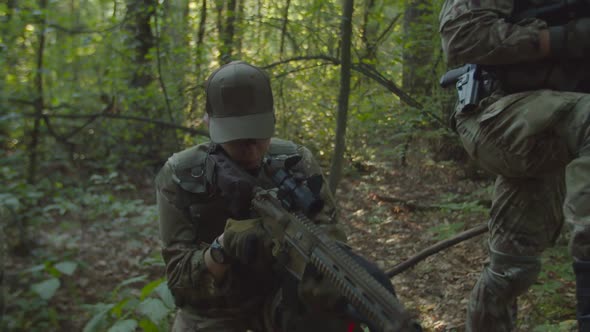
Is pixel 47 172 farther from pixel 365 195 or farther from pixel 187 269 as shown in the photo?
pixel 187 269

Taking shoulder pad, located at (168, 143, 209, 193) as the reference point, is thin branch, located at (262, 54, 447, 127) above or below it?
above

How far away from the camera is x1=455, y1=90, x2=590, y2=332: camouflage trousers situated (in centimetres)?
226

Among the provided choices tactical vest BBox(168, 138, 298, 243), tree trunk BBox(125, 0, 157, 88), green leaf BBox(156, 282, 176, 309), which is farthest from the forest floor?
tree trunk BBox(125, 0, 157, 88)

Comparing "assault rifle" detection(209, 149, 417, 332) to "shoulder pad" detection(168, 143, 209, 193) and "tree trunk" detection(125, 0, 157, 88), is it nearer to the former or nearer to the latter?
"shoulder pad" detection(168, 143, 209, 193)

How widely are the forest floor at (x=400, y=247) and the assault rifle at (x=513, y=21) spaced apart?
145 centimetres

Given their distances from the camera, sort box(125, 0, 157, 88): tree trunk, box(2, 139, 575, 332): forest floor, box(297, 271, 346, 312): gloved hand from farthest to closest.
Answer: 1. box(125, 0, 157, 88): tree trunk
2. box(2, 139, 575, 332): forest floor
3. box(297, 271, 346, 312): gloved hand

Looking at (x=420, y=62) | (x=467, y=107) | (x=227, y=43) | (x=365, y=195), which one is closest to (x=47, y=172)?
(x=227, y=43)

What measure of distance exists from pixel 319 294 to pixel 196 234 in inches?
37.1

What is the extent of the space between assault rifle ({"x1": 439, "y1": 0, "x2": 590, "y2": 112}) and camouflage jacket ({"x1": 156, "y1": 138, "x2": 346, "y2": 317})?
98cm

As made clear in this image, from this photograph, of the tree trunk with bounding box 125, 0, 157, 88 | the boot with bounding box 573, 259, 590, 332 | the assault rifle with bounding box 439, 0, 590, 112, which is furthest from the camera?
the tree trunk with bounding box 125, 0, 157, 88

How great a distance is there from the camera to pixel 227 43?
5.92 m

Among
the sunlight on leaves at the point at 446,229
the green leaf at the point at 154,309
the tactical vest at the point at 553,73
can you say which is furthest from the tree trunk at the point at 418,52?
the green leaf at the point at 154,309

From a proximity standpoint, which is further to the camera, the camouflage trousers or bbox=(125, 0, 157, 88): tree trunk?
bbox=(125, 0, 157, 88): tree trunk

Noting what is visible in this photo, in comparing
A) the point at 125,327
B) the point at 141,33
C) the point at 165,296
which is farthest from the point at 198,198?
the point at 141,33
